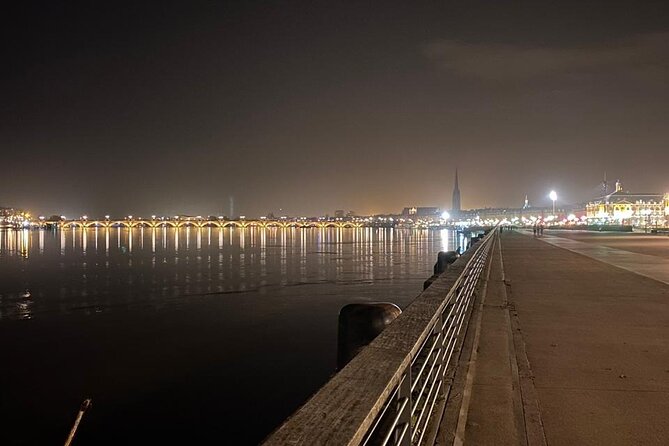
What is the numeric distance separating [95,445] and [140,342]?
7.87 metres

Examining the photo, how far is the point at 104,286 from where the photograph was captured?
33.0 meters

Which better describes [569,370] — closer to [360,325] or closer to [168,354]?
[360,325]

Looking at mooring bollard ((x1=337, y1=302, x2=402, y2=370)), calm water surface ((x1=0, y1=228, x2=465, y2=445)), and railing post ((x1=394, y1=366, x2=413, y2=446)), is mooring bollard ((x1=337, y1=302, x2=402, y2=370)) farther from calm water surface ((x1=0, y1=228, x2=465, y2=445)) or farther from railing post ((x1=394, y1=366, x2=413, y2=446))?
railing post ((x1=394, y1=366, x2=413, y2=446))

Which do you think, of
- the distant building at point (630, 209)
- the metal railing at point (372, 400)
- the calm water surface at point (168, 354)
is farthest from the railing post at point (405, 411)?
the distant building at point (630, 209)

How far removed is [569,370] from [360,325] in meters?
2.74

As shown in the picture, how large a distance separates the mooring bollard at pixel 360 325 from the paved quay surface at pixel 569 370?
4.32ft

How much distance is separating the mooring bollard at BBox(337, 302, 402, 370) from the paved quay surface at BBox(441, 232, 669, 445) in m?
1.32

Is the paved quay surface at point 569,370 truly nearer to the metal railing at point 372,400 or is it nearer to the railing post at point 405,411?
the metal railing at point 372,400

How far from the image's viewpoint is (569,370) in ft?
22.4

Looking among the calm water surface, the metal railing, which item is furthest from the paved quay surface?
the calm water surface

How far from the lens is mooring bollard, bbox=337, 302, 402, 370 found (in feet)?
25.1

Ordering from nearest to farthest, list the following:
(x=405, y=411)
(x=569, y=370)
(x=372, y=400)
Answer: (x=372, y=400)
(x=405, y=411)
(x=569, y=370)

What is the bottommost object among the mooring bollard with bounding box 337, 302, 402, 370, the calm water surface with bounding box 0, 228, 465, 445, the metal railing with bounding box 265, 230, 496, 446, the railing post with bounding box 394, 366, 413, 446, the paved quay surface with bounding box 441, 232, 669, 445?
the calm water surface with bounding box 0, 228, 465, 445

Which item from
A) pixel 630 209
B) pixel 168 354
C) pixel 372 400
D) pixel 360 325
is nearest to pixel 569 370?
pixel 360 325
